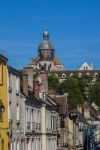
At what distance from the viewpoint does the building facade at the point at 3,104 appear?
49844mm

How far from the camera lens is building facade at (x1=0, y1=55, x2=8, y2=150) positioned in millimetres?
49844

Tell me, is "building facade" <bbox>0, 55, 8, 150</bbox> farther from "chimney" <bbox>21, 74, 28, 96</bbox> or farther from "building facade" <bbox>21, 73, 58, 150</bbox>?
"chimney" <bbox>21, 74, 28, 96</bbox>

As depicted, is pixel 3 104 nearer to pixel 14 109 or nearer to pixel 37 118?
pixel 14 109

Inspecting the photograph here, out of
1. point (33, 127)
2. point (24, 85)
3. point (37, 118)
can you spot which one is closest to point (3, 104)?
point (24, 85)

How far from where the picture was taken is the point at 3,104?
50.6 metres

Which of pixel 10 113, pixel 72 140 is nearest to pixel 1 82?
pixel 10 113

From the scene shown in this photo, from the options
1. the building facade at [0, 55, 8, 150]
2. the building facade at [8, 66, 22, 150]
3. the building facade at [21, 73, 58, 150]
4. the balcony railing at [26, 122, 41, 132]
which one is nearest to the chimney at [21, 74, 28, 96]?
the building facade at [21, 73, 58, 150]

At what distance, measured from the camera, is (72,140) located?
8844 centimetres

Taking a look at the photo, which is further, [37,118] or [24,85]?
[37,118]

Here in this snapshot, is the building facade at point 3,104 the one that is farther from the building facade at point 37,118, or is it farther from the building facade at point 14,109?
the building facade at point 37,118

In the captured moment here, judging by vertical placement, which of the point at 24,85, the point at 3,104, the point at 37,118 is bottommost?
the point at 3,104

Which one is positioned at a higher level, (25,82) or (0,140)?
(25,82)

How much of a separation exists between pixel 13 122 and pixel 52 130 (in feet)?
60.8

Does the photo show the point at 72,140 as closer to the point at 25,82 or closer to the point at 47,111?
the point at 47,111
